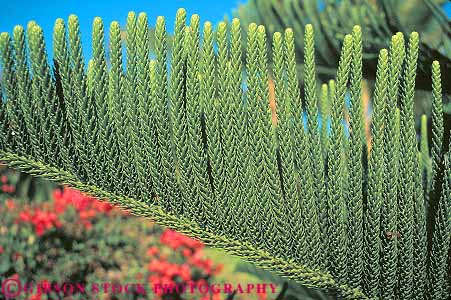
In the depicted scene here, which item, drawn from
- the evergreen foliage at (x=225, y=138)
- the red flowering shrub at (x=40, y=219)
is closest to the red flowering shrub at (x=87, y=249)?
the red flowering shrub at (x=40, y=219)

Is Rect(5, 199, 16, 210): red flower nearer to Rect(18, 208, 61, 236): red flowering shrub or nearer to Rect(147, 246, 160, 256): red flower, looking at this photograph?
Rect(18, 208, 61, 236): red flowering shrub

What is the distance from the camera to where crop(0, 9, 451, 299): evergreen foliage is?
1.32m

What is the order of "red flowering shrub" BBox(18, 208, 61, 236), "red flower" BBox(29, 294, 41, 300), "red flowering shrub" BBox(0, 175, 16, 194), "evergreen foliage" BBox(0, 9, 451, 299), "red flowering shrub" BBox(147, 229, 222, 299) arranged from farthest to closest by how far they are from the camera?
"red flowering shrub" BBox(147, 229, 222, 299), "red flowering shrub" BBox(0, 175, 16, 194), "red flowering shrub" BBox(18, 208, 61, 236), "red flower" BBox(29, 294, 41, 300), "evergreen foliage" BBox(0, 9, 451, 299)

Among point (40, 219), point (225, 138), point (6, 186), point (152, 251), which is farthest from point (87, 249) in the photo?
point (225, 138)

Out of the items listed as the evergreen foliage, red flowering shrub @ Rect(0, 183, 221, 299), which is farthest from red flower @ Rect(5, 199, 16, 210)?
the evergreen foliage

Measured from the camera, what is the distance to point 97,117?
138cm

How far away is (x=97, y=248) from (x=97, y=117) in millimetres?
2209

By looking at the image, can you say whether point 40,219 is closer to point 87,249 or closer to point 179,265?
point 87,249

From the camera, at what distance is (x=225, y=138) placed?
1.33 metres

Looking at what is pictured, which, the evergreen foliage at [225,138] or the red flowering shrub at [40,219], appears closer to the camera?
the evergreen foliage at [225,138]

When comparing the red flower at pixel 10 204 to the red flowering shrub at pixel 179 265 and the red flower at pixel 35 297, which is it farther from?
the red flowering shrub at pixel 179 265

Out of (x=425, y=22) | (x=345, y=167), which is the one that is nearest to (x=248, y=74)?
(x=345, y=167)

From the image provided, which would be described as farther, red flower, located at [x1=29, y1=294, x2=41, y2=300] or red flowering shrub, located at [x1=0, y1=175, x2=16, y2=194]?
red flowering shrub, located at [x1=0, y1=175, x2=16, y2=194]

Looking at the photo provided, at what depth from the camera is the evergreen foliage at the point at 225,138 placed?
1.32 m
